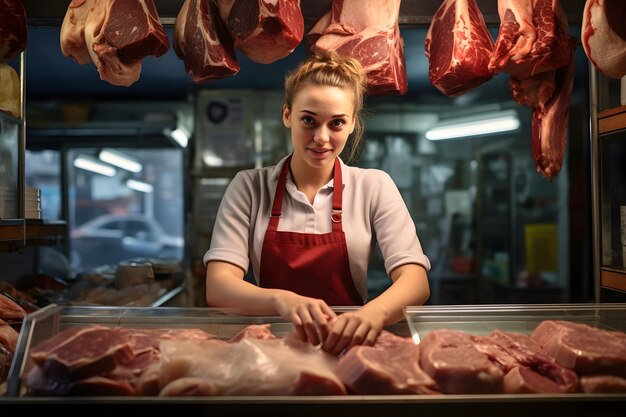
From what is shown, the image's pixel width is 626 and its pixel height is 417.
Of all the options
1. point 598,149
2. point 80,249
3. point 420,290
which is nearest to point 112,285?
point 420,290

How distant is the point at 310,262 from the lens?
2.61 meters

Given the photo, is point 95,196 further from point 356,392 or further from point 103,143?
point 356,392

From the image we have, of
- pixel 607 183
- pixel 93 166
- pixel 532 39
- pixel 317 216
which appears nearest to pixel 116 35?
pixel 317 216

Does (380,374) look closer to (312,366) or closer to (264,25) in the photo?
(312,366)

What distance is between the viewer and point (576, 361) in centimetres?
152

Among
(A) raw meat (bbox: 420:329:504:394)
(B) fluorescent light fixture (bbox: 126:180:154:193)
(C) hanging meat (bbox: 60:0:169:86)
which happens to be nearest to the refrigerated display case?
(A) raw meat (bbox: 420:329:504:394)

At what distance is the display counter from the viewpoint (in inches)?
50.7

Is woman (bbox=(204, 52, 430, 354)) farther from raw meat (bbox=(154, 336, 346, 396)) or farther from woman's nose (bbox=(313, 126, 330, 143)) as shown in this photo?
raw meat (bbox=(154, 336, 346, 396))

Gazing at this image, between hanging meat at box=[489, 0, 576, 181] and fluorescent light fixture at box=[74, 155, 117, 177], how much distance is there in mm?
7170

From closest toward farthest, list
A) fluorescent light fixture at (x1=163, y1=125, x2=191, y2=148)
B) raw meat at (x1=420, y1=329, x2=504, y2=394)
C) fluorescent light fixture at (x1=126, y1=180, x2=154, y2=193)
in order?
raw meat at (x1=420, y1=329, x2=504, y2=394), fluorescent light fixture at (x1=163, y1=125, x2=191, y2=148), fluorescent light fixture at (x1=126, y1=180, x2=154, y2=193)

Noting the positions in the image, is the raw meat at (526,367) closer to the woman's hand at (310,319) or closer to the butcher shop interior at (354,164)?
the butcher shop interior at (354,164)

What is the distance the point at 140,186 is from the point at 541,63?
27.9 feet

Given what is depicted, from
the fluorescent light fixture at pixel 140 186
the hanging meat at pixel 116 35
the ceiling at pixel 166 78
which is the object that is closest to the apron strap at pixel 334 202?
the hanging meat at pixel 116 35

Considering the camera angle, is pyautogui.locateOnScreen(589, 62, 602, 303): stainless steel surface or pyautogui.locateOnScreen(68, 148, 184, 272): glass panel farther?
pyautogui.locateOnScreen(68, 148, 184, 272): glass panel
